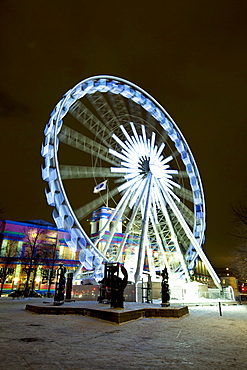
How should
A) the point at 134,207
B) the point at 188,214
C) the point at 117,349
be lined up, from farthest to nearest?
the point at 188,214
the point at 134,207
the point at 117,349

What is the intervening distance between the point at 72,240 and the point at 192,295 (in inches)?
568

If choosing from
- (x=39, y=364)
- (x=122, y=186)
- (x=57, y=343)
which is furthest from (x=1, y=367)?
(x=122, y=186)

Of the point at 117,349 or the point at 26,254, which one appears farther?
the point at 26,254

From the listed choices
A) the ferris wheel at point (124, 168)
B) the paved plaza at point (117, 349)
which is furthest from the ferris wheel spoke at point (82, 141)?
the paved plaza at point (117, 349)

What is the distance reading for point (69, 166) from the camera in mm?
21500

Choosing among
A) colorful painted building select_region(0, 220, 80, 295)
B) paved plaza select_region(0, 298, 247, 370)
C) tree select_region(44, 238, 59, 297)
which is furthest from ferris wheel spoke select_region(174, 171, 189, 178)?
colorful painted building select_region(0, 220, 80, 295)

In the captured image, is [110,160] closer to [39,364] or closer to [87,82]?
[87,82]

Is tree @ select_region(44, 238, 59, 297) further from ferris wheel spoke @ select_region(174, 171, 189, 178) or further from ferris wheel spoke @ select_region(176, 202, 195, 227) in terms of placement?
ferris wheel spoke @ select_region(174, 171, 189, 178)

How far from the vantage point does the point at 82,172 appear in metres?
22.8

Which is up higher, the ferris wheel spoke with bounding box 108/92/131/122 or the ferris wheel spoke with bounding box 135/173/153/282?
the ferris wheel spoke with bounding box 108/92/131/122

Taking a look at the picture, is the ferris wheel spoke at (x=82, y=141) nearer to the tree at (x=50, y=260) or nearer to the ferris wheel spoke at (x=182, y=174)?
the ferris wheel spoke at (x=182, y=174)

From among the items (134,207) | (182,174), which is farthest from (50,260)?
(182,174)

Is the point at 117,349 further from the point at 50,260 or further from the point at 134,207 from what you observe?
the point at 50,260

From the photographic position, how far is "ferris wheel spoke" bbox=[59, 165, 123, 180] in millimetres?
20938
